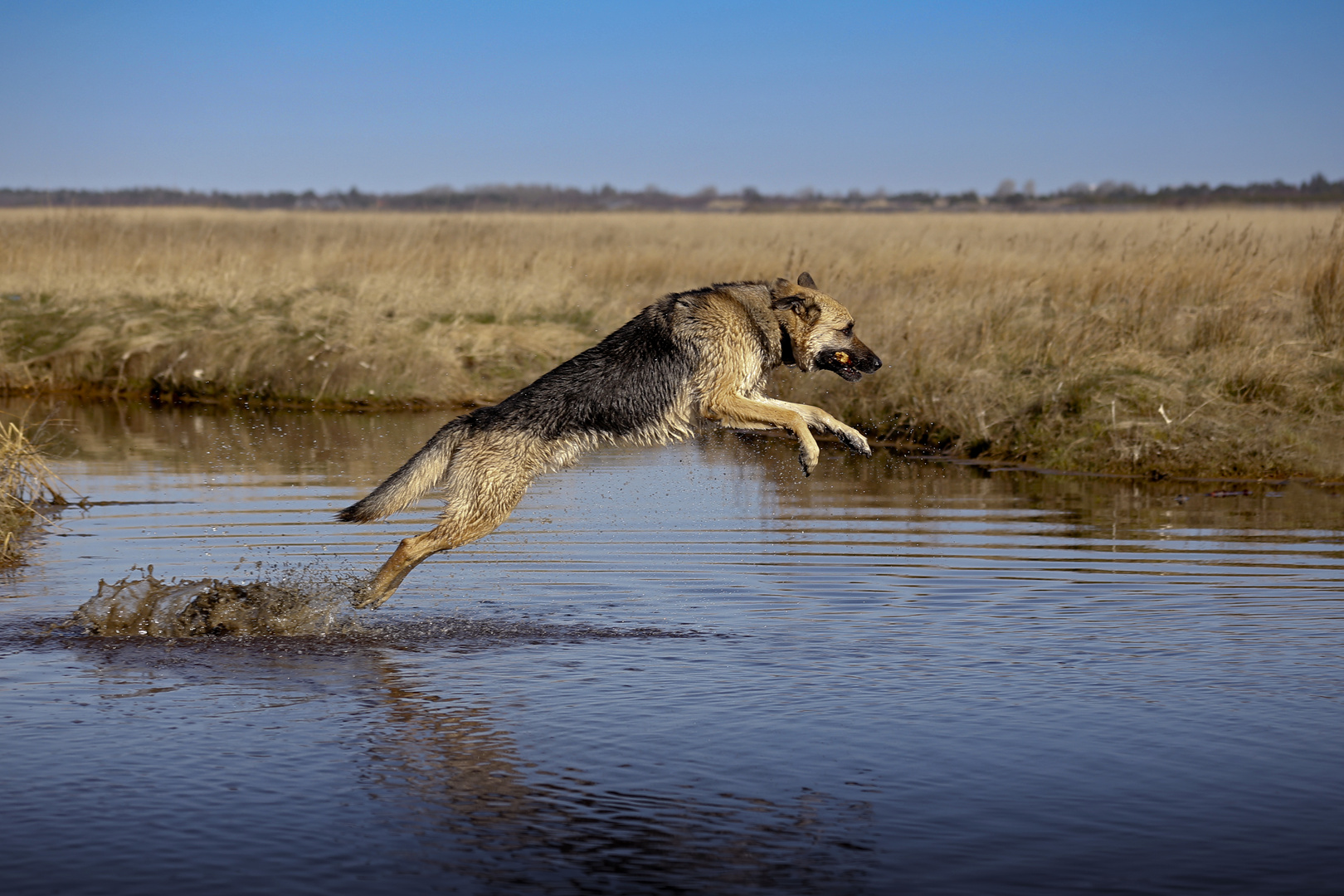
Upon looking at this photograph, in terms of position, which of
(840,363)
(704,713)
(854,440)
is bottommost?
(704,713)

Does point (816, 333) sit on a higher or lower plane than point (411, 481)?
higher

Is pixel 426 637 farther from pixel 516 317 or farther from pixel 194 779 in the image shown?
pixel 516 317

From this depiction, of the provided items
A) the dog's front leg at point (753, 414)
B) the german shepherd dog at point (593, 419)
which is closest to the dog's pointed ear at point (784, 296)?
the german shepherd dog at point (593, 419)

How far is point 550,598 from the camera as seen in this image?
364 inches

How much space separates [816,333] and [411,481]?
8.82 feet

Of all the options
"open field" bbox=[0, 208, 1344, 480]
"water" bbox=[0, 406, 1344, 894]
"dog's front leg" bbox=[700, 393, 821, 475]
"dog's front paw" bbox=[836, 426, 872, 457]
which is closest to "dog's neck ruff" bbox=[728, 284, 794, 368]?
"dog's front leg" bbox=[700, 393, 821, 475]

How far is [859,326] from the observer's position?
17938 mm

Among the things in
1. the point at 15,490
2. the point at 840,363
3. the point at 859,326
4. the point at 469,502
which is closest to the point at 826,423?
the point at 840,363

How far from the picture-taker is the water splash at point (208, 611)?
8312 millimetres

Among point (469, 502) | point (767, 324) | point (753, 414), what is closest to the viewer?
point (469, 502)

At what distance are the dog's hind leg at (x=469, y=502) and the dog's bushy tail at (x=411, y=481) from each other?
0.10 meters

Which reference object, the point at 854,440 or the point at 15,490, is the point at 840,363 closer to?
the point at 854,440

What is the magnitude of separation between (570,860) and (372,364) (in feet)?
53.5

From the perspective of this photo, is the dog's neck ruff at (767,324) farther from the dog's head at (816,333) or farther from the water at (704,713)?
the water at (704,713)
